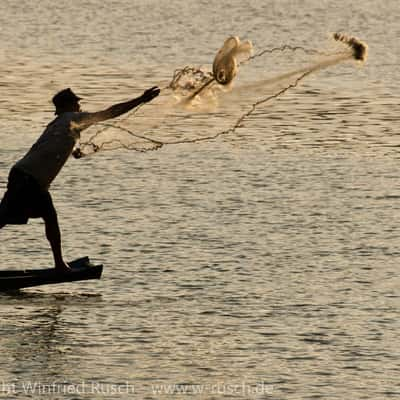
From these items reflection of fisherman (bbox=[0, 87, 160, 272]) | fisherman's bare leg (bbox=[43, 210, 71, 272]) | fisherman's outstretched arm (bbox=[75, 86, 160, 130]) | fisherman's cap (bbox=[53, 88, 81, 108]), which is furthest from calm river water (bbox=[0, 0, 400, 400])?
fisherman's cap (bbox=[53, 88, 81, 108])

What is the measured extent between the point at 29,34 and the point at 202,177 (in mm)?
19972

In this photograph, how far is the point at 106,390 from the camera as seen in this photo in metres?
12.8

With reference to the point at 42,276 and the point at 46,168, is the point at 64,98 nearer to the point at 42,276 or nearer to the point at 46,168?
the point at 46,168

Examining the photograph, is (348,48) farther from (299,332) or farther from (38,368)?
(38,368)

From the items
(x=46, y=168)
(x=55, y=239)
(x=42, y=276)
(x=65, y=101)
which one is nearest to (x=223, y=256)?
(x=55, y=239)

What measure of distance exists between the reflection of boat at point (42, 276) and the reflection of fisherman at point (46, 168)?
3.3 inches

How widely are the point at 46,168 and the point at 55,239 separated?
0.69 m

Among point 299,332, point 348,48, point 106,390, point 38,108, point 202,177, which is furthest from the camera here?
point 38,108

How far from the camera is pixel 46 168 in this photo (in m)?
15.8

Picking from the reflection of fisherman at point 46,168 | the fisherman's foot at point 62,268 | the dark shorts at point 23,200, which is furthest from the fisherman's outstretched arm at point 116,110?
the fisherman's foot at point 62,268

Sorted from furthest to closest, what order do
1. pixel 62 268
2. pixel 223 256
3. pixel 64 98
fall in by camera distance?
pixel 223 256 < pixel 62 268 < pixel 64 98

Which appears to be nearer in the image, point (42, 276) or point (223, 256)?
point (42, 276)

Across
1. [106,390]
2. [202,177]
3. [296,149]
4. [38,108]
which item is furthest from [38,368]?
[38,108]

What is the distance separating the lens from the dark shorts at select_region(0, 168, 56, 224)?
1582 cm
